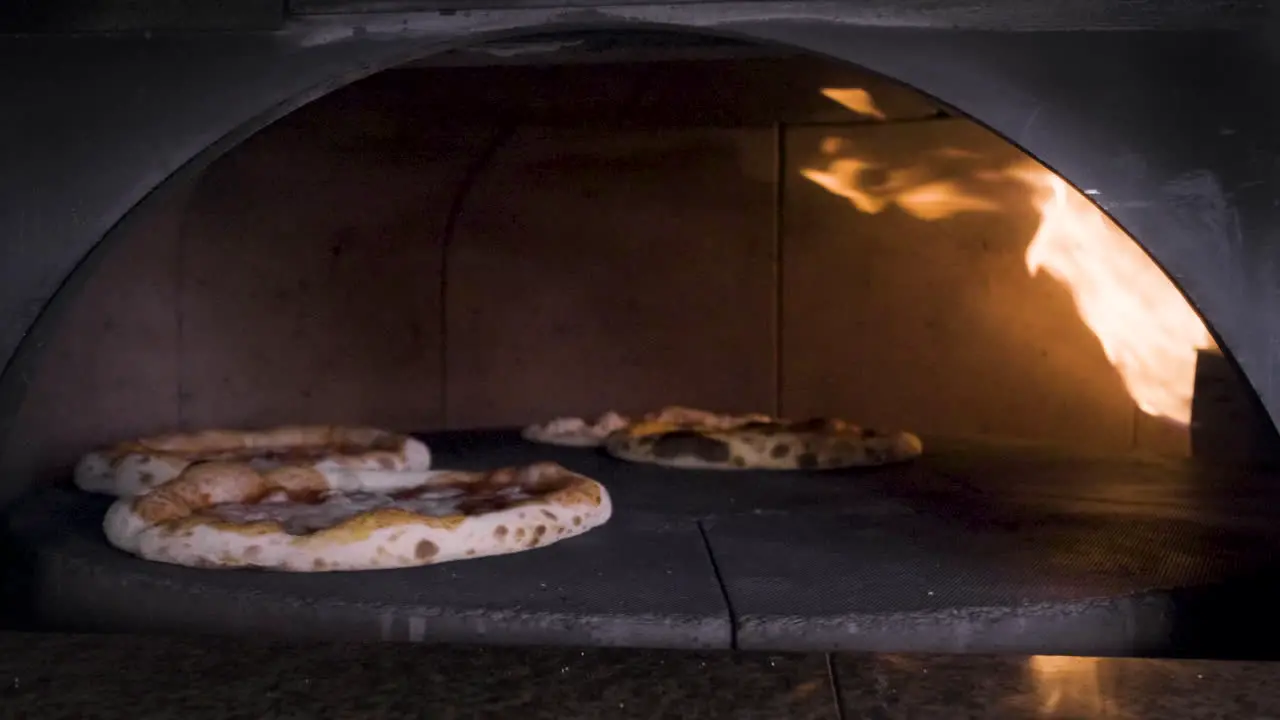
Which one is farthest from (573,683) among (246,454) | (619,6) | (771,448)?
(246,454)

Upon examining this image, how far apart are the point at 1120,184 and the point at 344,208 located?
7.79 feet

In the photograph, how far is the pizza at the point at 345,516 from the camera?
146 centimetres

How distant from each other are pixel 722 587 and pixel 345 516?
622mm

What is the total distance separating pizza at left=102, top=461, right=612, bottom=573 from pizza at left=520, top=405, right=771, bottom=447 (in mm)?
679

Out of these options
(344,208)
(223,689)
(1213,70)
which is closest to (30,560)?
(223,689)

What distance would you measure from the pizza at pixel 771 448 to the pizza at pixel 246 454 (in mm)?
460

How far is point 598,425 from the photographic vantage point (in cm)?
270

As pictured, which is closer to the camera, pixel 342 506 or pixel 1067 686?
pixel 1067 686

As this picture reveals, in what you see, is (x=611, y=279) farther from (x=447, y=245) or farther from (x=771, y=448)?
(x=771, y=448)

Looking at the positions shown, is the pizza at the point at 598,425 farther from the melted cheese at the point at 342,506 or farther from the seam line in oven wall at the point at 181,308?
the seam line in oven wall at the point at 181,308

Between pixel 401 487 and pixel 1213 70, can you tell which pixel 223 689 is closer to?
pixel 401 487

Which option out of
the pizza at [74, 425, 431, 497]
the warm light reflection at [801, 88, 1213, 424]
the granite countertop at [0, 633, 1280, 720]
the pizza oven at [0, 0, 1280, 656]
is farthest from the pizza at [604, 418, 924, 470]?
the granite countertop at [0, 633, 1280, 720]

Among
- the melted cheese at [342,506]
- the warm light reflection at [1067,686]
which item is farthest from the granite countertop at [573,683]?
the melted cheese at [342,506]

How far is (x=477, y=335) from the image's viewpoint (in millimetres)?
3396
